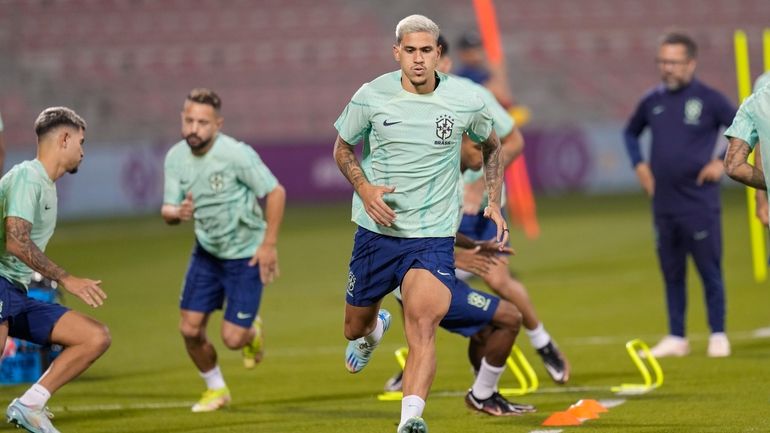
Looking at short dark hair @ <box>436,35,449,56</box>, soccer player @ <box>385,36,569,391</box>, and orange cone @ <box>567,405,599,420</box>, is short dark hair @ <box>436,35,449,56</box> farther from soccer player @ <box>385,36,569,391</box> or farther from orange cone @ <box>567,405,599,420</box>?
orange cone @ <box>567,405,599,420</box>

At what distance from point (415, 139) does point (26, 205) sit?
7.19ft

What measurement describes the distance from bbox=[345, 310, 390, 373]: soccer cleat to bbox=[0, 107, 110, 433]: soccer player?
1461 millimetres

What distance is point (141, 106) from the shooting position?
122 feet

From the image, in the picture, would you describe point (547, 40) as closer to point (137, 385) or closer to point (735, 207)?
point (735, 207)

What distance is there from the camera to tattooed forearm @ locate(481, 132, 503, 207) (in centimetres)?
777

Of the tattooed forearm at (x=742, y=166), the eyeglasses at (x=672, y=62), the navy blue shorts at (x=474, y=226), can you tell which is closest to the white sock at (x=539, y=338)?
the navy blue shorts at (x=474, y=226)

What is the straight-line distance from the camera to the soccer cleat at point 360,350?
8312mm

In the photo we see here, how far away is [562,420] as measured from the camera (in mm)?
8164

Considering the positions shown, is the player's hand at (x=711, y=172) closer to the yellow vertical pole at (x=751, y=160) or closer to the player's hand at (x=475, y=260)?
the yellow vertical pole at (x=751, y=160)

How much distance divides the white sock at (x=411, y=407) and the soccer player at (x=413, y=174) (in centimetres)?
17

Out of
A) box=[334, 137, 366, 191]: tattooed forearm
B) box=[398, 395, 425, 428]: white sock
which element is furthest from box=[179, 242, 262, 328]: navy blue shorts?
box=[398, 395, 425, 428]: white sock

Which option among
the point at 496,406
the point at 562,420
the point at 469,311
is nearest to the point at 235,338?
the point at 469,311

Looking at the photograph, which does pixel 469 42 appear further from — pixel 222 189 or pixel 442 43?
pixel 442 43

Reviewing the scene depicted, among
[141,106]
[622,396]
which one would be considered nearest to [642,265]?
[622,396]
